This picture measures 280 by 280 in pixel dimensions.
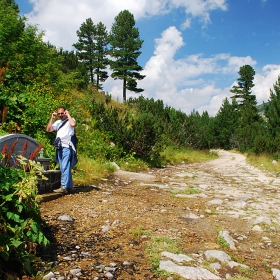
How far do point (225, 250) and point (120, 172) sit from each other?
5938mm

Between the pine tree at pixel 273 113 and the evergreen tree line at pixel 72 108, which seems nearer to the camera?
the evergreen tree line at pixel 72 108

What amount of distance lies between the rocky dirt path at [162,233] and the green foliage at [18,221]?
0.27 metres

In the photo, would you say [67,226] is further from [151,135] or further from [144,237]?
[151,135]

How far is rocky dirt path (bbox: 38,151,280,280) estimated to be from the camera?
8.81 ft

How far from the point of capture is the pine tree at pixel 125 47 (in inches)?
1425

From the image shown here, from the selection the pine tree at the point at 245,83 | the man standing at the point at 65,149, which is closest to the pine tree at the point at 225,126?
the pine tree at the point at 245,83

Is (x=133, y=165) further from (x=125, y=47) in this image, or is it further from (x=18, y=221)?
(x=125, y=47)

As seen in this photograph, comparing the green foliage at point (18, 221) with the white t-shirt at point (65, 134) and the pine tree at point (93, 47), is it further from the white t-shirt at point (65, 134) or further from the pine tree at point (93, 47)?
the pine tree at point (93, 47)

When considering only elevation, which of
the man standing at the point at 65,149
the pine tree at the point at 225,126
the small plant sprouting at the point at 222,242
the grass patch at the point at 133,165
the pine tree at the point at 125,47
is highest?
the pine tree at the point at 125,47

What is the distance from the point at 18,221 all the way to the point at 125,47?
36724 mm

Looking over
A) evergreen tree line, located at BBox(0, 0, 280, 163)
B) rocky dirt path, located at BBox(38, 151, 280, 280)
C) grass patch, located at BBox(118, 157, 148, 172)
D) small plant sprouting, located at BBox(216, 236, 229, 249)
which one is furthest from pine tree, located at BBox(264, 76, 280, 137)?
small plant sprouting, located at BBox(216, 236, 229, 249)

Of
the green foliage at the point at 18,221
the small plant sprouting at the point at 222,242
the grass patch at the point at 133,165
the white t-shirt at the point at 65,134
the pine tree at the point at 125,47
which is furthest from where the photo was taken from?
the pine tree at the point at 125,47

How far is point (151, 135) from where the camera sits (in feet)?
38.3

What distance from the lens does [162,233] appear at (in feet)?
12.1
